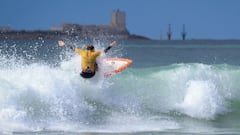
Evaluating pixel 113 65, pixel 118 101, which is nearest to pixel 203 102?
pixel 118 101

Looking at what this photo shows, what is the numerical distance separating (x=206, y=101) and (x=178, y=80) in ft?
6.36

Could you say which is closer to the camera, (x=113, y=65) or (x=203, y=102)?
(x=203, y=102)

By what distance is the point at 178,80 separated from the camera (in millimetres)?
21062

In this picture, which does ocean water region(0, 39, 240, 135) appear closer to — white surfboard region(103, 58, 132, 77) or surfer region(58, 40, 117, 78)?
white surfboard region(103, 58, 132, 77)

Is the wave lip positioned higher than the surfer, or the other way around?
the surfer

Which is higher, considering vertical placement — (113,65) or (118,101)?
(113,65)

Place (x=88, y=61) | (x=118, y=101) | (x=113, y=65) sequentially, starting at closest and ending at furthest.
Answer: (x=88, y=61)
(x=118, y=101)
(x=113, y=65)

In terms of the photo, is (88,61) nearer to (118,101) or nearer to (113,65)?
(118,101)

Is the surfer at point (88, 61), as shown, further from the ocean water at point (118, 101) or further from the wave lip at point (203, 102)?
the wave lip at point (203, 102)

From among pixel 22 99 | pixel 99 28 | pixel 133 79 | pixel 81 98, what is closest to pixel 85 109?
pixel 81 98

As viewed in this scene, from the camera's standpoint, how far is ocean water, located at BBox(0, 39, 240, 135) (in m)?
16.6

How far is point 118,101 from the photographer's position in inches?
758

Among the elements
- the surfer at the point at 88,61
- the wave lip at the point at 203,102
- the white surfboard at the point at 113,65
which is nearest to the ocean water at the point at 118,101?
the wave lip at the point at 203,102

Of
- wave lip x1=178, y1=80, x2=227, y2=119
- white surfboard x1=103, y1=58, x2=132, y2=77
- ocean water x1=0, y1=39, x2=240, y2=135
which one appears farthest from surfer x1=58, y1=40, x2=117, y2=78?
wave lip x1=178, y1=80, x2=227, y2=119
